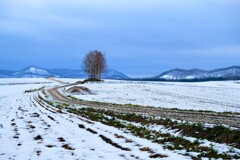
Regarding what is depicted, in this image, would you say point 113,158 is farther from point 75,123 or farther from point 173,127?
point 75,123

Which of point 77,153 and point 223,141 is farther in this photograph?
point 223,141

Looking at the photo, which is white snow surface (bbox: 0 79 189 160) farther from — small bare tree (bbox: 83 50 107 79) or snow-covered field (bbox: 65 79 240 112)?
small bare tree (bbox: 83 50 107 79)

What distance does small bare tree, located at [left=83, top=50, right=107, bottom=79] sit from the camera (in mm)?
129250

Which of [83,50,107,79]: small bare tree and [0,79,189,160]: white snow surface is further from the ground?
[83,50,107,79]: small bare tree

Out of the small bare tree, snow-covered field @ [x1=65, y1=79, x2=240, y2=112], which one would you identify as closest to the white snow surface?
snow-covered field @ [x1=65, y1=79, x2=240, y2=112]

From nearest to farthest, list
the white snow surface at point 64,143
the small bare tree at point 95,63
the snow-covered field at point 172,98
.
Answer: the white snow surface at point 64,143
the snow-covered field at point 172,98
the small bare tree at point 95,63

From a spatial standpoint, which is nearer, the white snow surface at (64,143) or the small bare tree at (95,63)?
the white snow surface at (64,143)

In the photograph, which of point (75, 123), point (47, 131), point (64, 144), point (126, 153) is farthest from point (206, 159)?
point (75, 123)

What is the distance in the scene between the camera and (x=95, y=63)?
426ft

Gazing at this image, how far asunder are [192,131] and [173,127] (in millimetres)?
1823

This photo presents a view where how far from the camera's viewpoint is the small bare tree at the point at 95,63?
129m

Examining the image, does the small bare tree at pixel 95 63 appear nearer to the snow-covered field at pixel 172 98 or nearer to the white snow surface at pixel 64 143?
the snow-covered field at pixel 172 98

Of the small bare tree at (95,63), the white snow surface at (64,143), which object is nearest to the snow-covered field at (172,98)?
the white snow surface at (64,143)

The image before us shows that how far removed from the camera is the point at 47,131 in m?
18.1
